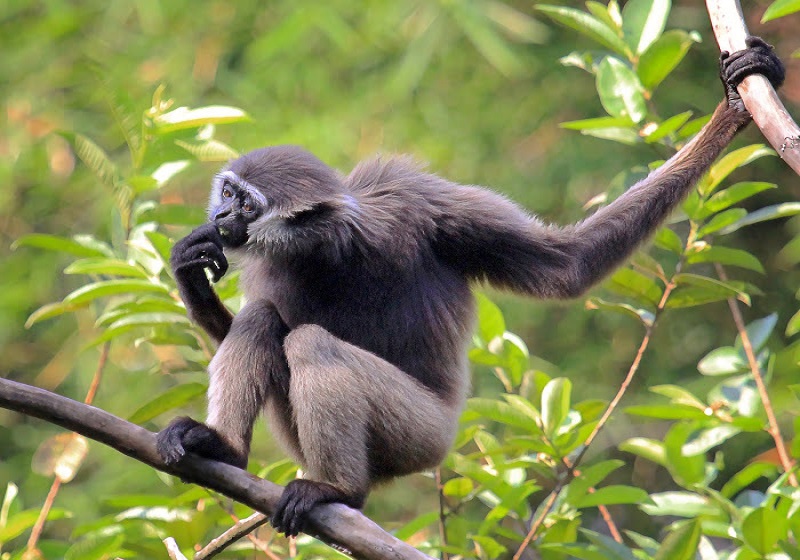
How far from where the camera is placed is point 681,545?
11.0 feet

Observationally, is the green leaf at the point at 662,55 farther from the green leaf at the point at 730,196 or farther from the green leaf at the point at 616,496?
the green leaf at the point at 616,496

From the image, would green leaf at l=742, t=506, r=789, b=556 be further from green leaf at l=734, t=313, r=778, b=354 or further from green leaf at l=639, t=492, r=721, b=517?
green leaf at l=734, t=313, r=778, b=354

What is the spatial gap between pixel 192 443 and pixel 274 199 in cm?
105

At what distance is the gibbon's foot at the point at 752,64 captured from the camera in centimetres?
345

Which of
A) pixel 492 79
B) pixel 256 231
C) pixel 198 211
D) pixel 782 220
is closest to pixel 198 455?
pixel 256 231

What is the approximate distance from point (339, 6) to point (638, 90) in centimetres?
404

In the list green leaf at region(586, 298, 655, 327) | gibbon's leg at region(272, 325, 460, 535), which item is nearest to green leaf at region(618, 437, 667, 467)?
green leaf at region(586, 298, 655, 327)

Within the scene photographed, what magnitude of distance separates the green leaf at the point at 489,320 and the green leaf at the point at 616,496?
0.79 metres

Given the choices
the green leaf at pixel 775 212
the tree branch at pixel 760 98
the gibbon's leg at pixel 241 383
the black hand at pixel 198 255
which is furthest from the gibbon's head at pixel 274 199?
the green leaf at pixel 775 212

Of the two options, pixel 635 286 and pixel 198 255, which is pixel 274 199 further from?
pixel 635 286

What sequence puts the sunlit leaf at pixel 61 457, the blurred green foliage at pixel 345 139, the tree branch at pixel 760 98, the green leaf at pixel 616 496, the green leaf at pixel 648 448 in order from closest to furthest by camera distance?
1. the tree branch at pixel 760 98
2. the green leaf at pixel 616 496
3. the sunlit leaf at pixel 61 457
4. the green leaf at pixel 648 448
5. the blurred green foliage at pixel 345 139

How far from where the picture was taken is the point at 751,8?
7.93 metres

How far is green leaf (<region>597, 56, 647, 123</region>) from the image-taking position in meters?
4.21

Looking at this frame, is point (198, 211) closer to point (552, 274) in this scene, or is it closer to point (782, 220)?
point (552, 274)
